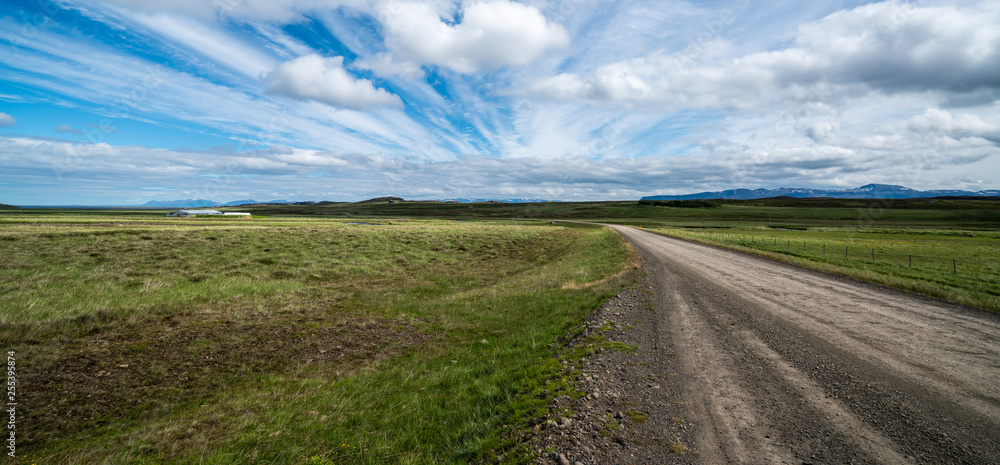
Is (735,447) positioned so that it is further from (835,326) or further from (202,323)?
(202,323)

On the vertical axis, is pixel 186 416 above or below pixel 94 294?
below

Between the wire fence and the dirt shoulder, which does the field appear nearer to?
the dirt shoulder

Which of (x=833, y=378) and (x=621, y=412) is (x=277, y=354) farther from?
(x=833, y=378)

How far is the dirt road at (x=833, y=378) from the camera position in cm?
491

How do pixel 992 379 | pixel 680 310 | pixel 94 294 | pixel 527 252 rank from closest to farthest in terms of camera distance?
pixel 992 379
pixel 680 310
pixel 94 294
pixel 527 252

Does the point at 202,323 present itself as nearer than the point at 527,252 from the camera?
Yes

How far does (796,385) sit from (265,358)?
12.7 metres

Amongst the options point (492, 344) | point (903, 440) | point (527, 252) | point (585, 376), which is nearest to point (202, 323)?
point (492, 344)

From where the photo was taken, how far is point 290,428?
6.87m

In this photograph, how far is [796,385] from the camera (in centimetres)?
680

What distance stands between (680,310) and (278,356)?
12906mm

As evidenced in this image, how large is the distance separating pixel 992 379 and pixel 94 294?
25833mm

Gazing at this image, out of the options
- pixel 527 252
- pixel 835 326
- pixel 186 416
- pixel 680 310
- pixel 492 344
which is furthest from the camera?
pixel 527 252

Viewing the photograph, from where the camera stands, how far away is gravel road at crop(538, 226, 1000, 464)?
492 cm
